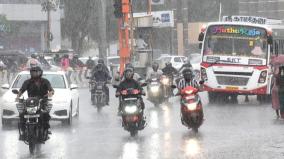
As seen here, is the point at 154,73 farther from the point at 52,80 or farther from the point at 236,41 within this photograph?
the point at 52,80

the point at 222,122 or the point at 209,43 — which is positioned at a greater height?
the point at 209,43

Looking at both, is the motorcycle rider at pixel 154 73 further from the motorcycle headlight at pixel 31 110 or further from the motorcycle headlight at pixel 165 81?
the motorcycle headlight at pixel 31 110

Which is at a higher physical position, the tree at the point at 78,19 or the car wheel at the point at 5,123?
the tree at the point at 78,19

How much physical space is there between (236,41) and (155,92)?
3.27 m

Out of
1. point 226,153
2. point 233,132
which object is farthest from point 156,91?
point 226,153

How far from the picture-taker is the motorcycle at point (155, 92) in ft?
90.9

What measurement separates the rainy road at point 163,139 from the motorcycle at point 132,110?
0.25 m

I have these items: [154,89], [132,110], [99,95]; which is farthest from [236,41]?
[132,110]

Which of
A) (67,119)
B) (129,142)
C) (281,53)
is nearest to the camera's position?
(129,142)

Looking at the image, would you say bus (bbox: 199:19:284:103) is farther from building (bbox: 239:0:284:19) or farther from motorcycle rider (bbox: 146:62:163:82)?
building (bbox: 239:0:284:19)

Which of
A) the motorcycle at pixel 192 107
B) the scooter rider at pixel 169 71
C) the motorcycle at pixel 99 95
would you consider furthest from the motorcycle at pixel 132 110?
the scooter rider at pixel 169 71

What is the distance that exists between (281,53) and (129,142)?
633 inches

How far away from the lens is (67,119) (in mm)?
20391

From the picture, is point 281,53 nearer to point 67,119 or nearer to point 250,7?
point 67,119
